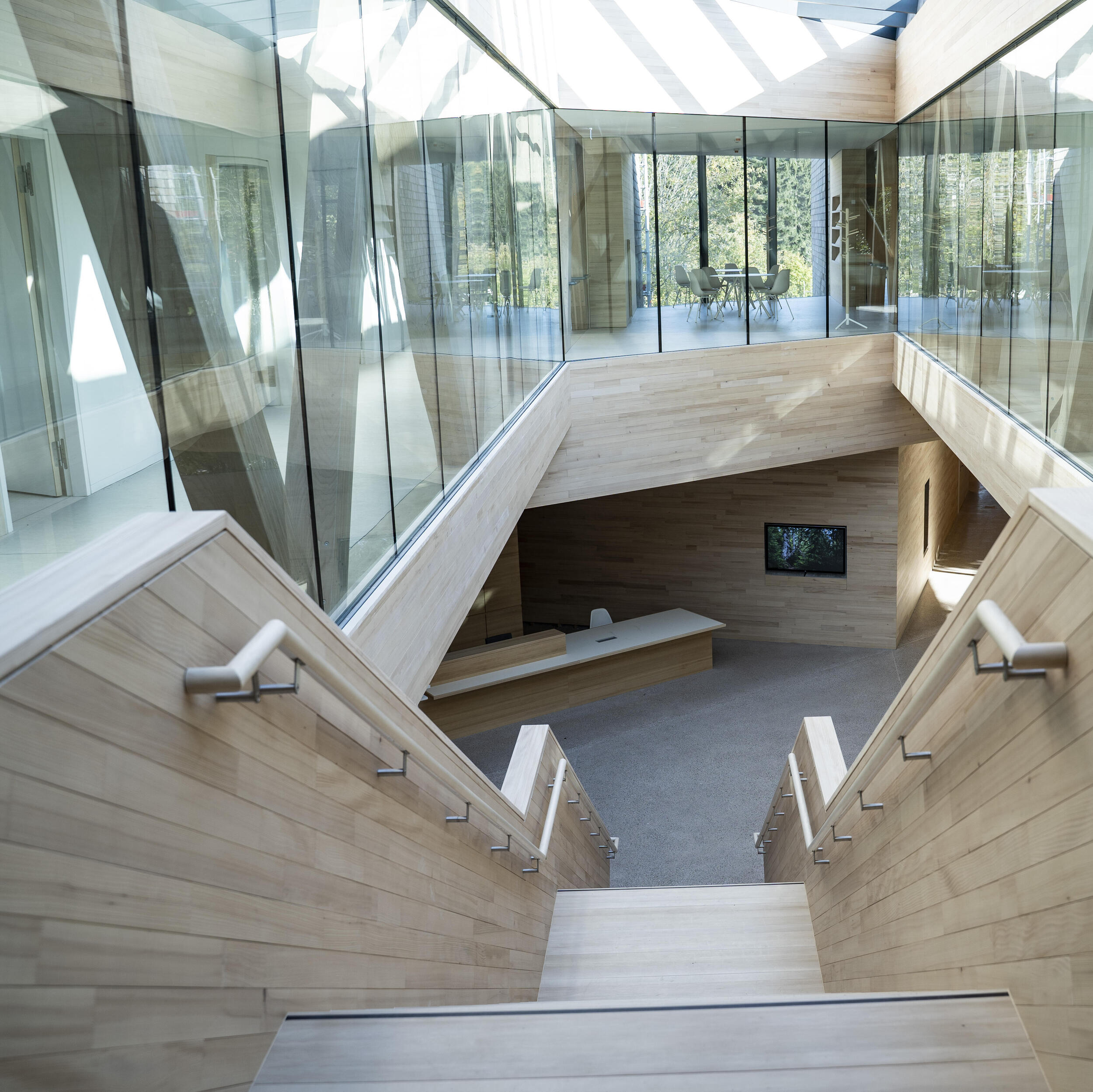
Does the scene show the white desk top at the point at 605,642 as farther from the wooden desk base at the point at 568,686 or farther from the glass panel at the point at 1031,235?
the glass panel at the point at 1031,235

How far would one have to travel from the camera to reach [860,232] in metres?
11.6

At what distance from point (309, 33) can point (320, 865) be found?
2.61m

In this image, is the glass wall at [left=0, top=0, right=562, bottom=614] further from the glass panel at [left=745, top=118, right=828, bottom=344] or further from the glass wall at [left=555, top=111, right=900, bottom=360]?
the glass panel at [left=745, top=118, right=828, bottom=344]

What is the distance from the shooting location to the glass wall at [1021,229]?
5.72 m

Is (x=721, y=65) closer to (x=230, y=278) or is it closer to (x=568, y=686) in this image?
(x=568, y=686)

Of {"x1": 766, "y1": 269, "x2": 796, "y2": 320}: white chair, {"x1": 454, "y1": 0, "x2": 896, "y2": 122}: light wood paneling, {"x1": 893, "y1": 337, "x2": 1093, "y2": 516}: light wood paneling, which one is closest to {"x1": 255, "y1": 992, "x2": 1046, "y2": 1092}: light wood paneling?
{"x1": 893, "y1": 337, "x2": 1093, "y2": 516}: light wood paneling

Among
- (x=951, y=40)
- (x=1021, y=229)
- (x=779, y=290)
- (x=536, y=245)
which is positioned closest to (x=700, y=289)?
(x=779, y=290)

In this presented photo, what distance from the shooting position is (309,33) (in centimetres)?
330

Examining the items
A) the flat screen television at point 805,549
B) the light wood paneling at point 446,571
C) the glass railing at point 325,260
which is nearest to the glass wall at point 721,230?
the glass railing at point 325,260

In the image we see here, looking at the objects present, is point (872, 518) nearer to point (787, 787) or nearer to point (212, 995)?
point (787, 787)

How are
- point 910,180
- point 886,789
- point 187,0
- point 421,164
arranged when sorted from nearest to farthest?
point 187,0 → point 886,789 → point 421,164 → point 910,180

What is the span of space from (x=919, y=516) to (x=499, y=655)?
6981 mm

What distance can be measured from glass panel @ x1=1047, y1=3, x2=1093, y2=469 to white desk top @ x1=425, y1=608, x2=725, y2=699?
6.43 m

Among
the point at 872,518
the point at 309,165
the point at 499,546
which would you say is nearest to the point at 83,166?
the point at 309,165
